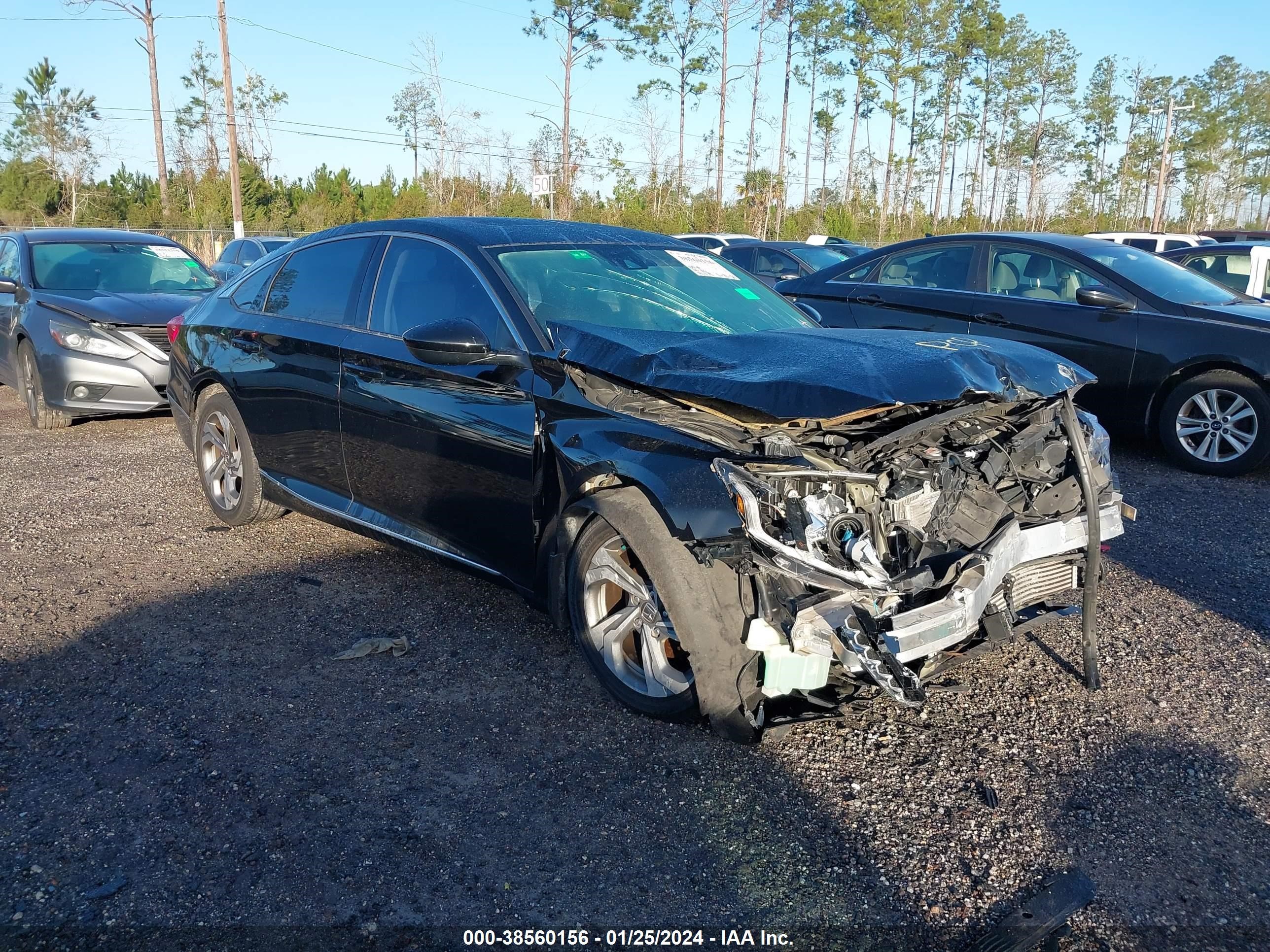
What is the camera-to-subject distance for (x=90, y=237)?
939 centimetres

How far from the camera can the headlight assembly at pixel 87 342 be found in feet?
26.3

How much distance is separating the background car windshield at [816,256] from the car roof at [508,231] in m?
10.4

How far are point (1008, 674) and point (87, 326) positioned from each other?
7.52 m

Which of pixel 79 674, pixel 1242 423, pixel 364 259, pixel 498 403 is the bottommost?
pixel 79 674

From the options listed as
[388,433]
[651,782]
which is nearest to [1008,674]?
[651,782]

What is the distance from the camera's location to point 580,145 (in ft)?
129

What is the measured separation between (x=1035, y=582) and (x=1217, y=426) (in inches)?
173

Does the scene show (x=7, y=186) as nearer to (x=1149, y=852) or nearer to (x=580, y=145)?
(x=580, y=145)

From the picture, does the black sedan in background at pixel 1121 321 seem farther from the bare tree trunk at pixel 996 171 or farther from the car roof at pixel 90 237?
the bare tree trunk at pixel 996 171

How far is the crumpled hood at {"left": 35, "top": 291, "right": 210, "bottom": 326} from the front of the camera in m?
8.15

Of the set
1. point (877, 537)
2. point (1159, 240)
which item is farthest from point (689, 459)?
point (1159, 240)

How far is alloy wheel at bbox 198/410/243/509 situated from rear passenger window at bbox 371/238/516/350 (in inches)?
58.4

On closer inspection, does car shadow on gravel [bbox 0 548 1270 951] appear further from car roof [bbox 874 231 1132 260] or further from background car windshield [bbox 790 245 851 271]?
background car windshield [bbox 790 245 851 271]

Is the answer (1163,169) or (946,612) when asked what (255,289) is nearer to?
(946,612)
